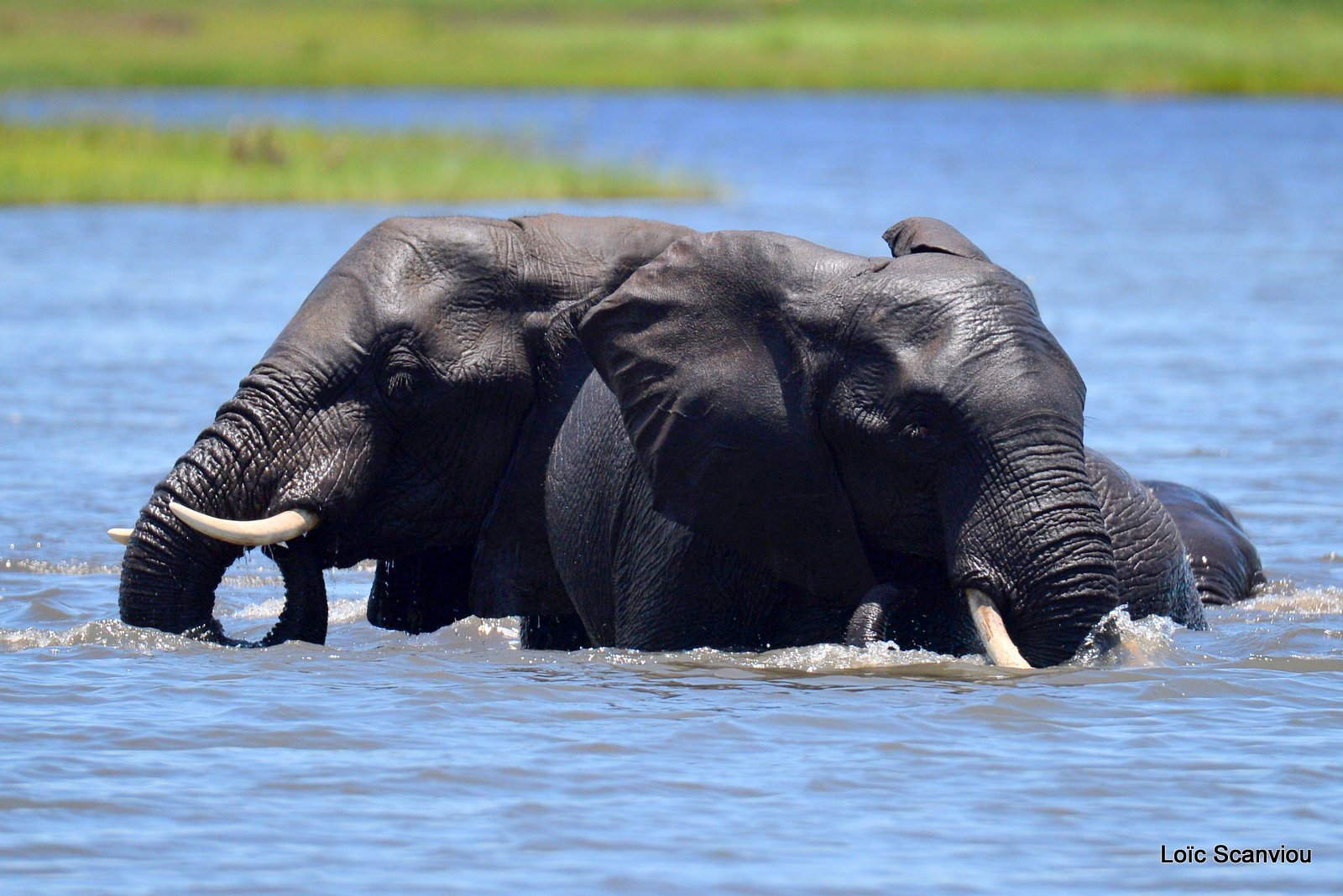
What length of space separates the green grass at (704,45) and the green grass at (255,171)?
3803cm

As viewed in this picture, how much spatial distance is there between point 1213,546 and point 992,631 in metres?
3.27

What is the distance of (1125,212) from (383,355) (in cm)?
2691

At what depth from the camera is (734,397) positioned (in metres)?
6.61

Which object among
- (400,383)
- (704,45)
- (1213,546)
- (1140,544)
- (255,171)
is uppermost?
(704,45)

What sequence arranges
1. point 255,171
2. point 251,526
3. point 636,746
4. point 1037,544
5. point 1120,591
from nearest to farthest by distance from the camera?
1. point 1037,544
2. point 636,746
3. point 1120,591
4. point 251,526
5. point 255,171

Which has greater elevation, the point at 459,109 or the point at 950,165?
the point at 459,109

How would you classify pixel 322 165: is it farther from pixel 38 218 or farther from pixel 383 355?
pixel 383 355

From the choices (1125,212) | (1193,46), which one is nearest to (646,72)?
(1193,46)

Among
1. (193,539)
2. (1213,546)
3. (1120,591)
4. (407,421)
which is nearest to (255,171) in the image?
(1213,546)

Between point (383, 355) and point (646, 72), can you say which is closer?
point (383, 355)

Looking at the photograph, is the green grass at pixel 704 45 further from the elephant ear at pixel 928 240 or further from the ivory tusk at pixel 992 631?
the ivory tusk at pixel 992 631

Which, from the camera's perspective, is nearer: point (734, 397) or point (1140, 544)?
point (734, 397)

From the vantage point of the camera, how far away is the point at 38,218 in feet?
97.0

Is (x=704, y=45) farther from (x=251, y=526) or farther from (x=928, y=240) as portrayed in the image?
(x=928, y=240)
